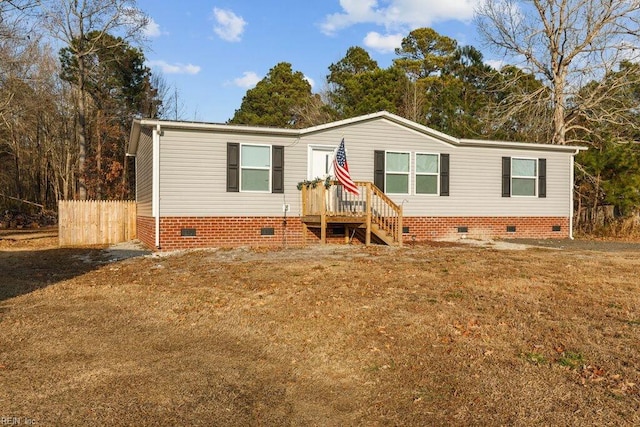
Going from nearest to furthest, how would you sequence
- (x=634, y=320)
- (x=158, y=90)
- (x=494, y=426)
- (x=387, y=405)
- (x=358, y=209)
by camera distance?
(x=494, y=426)
(x=387, y=405)
(x=634, y=320)
(x=358, y=209)
(x=158, y=90)

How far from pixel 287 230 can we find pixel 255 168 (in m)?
1.94

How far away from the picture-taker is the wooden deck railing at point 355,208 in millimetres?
12320

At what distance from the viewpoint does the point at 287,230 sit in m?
13.3

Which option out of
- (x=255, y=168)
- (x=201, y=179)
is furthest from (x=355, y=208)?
(x=201, y=179)

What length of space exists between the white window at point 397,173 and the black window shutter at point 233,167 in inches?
174

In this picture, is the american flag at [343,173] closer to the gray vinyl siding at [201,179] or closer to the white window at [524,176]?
the gray vinyl siding at [201,179]

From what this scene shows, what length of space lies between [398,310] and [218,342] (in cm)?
216

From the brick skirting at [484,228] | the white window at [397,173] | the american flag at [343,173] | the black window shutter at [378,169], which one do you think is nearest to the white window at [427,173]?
the white window at [397,173]

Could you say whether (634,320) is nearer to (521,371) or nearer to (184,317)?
(521,371)

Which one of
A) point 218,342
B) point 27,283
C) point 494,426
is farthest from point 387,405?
point 27,283

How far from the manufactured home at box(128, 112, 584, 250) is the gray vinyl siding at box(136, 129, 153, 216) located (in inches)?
1.3

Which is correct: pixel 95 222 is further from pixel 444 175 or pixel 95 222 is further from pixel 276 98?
pixel 276 98

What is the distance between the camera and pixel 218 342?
469 centimetres

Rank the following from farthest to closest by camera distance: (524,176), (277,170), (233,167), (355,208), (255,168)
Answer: (524,176)
(355,208)
(277,170)
(255,168)
(233,167)
